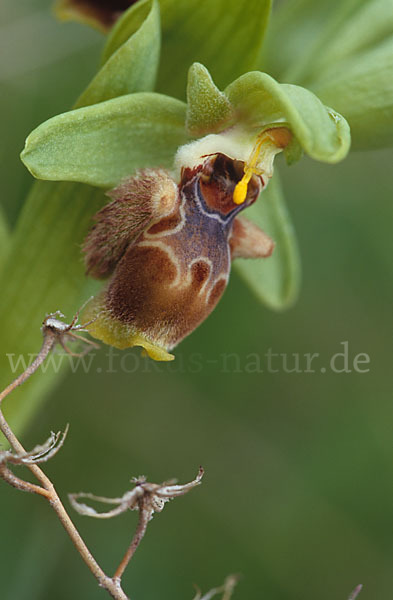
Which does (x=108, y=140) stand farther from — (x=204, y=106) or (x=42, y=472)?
(x=42, y=472)

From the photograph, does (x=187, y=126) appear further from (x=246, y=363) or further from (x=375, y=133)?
(x=246, y=363)

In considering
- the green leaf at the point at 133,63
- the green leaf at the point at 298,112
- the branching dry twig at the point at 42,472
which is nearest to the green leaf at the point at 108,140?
the green leaf at the point at 133,63

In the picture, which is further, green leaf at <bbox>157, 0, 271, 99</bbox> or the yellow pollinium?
green leaf at <bbox>157, 0, 271, 99</bbox>

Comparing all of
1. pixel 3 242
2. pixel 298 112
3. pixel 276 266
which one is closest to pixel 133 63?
pixel 298 112

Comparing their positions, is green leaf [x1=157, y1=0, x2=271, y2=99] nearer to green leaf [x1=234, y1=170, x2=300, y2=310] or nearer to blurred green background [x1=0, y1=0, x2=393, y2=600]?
green leaf [x1=234, y1=170, x2=300, y2=310]

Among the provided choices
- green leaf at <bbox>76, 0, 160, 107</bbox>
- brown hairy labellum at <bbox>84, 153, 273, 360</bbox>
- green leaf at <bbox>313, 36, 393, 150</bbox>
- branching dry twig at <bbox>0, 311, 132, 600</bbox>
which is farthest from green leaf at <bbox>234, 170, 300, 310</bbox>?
branching dry twig at <bbox>0, 311, 132, 600</bbox>

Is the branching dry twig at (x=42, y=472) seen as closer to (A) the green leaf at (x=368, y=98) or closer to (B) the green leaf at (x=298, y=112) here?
(B) the green leaf at (x=298, y=112)

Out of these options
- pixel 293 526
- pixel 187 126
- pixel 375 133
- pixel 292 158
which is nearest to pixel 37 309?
pixel 187 126

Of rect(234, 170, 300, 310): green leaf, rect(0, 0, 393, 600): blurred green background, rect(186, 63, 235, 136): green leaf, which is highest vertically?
rect(186, 63, 235, 136): green leaf
